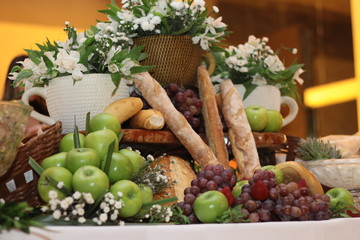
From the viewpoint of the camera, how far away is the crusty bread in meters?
1.47

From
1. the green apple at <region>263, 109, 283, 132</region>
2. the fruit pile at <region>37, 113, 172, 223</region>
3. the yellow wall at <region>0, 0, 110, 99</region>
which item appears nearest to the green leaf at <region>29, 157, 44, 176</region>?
the fruit pile at <region>37, 113, 172, 223</region>

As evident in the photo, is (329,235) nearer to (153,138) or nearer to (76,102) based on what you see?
(153,138)

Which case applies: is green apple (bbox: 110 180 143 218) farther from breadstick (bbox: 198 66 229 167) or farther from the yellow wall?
the yellow wall

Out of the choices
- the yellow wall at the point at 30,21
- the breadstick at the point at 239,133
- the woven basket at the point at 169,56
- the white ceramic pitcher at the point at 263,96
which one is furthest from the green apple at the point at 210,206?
the yellow wall at the point at 30,21

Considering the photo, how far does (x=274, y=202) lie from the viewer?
119 centimetres

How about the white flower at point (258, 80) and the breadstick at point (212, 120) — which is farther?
the white flower at point (258, 80)

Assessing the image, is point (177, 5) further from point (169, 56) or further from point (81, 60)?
point (81, 60)

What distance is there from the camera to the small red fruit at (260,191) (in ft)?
3.85

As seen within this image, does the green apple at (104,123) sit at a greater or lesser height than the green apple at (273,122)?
greater

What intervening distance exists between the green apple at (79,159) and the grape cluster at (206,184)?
0.69 ft

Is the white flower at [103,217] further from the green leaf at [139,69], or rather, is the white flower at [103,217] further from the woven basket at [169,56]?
the woven basket at [169,56]

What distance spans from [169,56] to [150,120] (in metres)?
0.28

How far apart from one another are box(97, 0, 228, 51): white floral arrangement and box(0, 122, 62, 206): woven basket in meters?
0.49

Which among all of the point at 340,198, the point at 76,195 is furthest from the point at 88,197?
the point at 340,198
